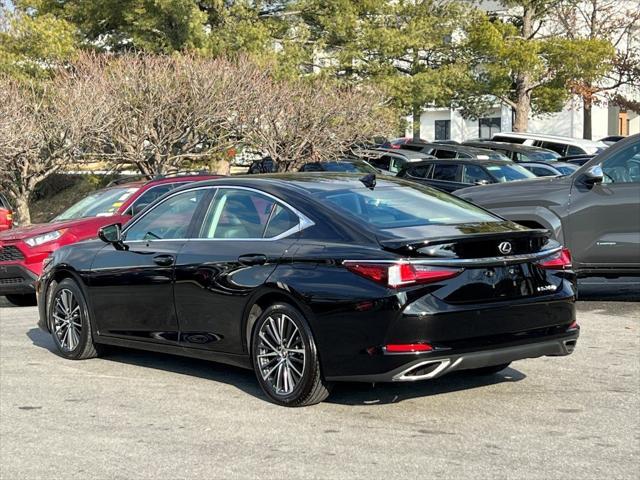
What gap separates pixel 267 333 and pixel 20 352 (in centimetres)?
347

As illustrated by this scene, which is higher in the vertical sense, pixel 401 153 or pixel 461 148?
pixel 461 148

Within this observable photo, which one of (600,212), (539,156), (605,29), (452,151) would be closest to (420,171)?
(452,151)

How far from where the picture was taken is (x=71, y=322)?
28.3 ft

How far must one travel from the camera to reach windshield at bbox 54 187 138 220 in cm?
1319

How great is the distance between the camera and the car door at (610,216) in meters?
10.4

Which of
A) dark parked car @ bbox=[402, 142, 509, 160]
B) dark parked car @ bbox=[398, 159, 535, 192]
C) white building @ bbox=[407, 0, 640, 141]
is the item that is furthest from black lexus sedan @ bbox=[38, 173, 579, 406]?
white building @ bbox=[407, 0, 640, 141]

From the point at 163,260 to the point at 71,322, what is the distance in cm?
156

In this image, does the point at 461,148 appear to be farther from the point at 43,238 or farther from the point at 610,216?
the point at 610,216

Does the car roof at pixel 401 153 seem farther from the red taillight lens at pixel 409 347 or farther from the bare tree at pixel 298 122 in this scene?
A: the red taillight lens at pixel 409 347

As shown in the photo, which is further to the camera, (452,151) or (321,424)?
(452,151)

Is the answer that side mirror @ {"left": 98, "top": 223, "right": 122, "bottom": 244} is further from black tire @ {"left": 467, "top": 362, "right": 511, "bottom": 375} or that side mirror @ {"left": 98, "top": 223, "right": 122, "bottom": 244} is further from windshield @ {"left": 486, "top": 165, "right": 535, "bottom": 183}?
windshield @ {"left": 486, "top": 165, "right": 535, "bottom": 183}

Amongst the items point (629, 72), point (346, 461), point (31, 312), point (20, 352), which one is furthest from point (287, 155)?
point (629, 72)

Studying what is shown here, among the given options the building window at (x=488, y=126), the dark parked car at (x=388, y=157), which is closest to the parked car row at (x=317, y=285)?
the dark parked car at (x=388, y=157)

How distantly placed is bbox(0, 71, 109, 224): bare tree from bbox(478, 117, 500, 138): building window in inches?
1438
